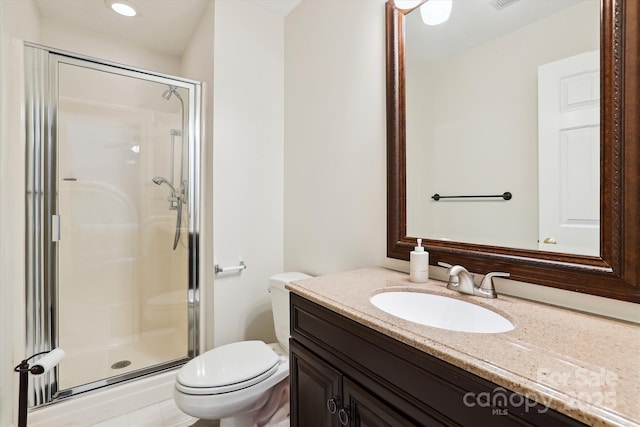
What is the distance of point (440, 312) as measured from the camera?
989 mm

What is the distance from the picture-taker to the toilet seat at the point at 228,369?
1238 mm

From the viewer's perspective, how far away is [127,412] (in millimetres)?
1698

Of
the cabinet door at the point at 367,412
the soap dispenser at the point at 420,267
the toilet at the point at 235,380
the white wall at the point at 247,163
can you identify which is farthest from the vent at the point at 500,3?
the toilet at the point at 235,380

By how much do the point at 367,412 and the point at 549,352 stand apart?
0.46 meters

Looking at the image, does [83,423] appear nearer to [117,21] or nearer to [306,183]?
[306,183]

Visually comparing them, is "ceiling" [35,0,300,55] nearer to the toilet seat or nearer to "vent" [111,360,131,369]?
the toilet seat

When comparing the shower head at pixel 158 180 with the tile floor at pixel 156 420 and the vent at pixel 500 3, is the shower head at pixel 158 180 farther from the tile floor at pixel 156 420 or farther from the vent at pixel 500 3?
the vent at pixel 500 3

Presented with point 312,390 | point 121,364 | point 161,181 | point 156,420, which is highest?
point 161,181

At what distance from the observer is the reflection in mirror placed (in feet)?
2.71

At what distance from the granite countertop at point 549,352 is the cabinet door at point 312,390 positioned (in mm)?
227

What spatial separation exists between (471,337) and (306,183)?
136 cm

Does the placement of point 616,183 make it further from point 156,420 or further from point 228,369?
point 156,420

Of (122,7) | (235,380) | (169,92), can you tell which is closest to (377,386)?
(235,380)

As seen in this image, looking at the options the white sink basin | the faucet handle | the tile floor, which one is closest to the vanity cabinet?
the white sink basin
